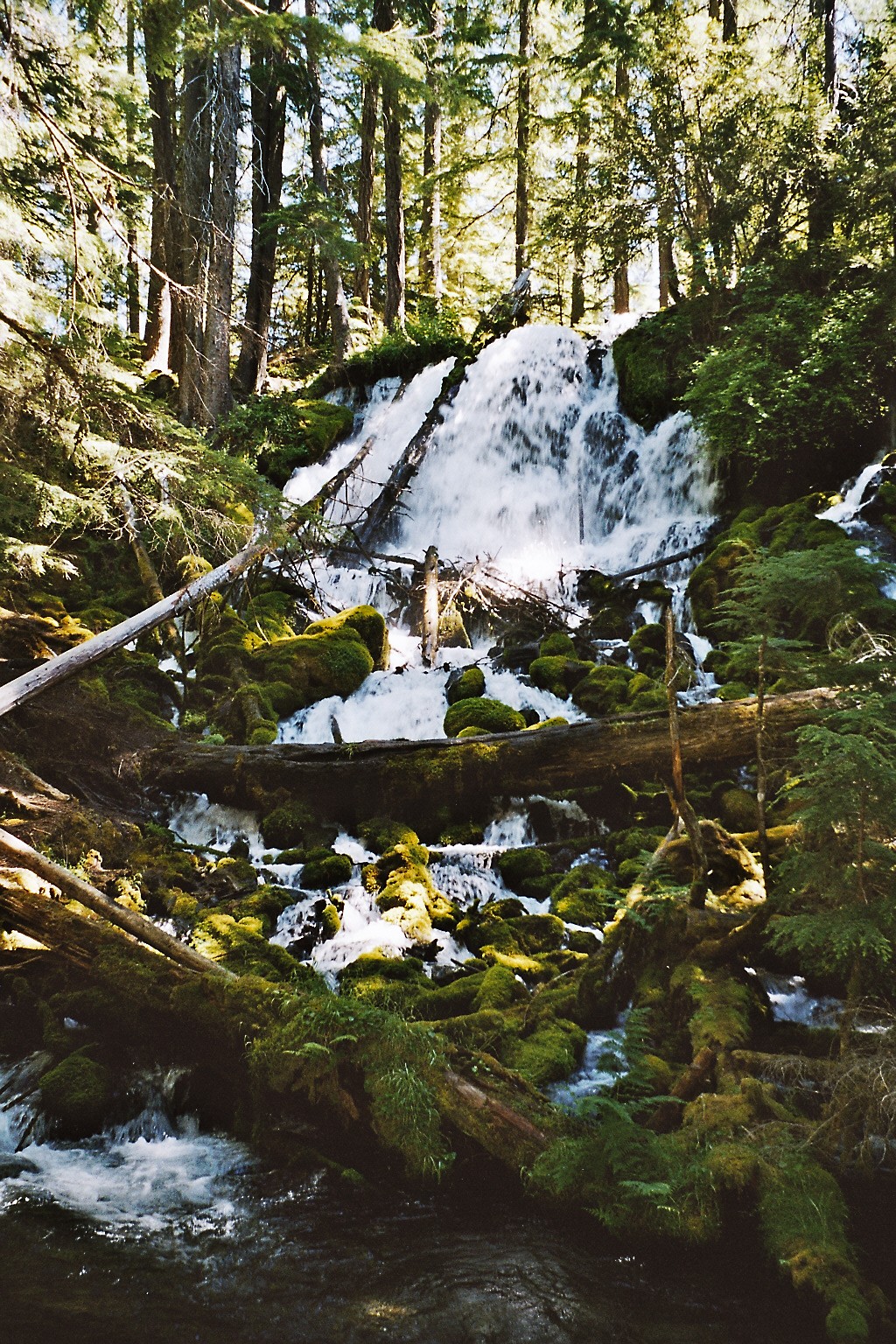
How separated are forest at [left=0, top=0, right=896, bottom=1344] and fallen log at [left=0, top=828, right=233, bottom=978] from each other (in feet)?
0.11

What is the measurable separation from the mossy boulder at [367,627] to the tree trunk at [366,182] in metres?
10.9

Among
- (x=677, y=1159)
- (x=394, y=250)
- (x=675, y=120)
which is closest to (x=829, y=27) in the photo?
(x=675, y=120)

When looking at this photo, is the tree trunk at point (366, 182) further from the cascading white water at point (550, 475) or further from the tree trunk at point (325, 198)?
the cascading white water at point (550, 475)

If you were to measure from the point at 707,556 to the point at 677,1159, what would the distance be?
10.5 meters

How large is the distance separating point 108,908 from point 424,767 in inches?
146

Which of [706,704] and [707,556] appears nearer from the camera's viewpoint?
[706,704]

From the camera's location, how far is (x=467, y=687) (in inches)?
418

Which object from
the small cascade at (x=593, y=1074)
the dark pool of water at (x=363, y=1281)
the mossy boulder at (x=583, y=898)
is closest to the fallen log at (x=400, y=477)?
the mossy boulder at (x=583, y=898)

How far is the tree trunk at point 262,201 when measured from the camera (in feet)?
59.7

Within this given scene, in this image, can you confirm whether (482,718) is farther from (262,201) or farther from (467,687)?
(262,201)

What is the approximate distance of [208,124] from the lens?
13.5 metres

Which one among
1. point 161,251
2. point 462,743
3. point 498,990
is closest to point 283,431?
point 161,251

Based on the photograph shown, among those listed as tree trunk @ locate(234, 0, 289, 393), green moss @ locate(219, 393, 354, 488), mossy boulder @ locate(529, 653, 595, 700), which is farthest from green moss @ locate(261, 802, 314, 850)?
tree trunk @ locate(234, 0, 289, 393)

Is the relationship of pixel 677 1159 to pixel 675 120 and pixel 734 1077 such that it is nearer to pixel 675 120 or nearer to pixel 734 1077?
pixel 734 1077
